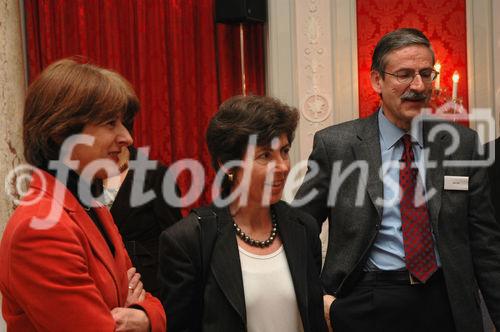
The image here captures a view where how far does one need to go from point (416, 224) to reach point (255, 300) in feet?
2.91

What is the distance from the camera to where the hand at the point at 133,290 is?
173 cm

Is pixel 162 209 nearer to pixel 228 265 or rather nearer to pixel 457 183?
pixel 228 265

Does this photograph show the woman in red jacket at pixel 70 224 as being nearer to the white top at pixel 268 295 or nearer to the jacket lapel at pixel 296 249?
the white top at pixel 268 295

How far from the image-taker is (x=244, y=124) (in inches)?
79.8

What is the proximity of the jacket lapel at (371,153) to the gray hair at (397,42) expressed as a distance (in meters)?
0.24

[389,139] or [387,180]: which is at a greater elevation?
[389,139]

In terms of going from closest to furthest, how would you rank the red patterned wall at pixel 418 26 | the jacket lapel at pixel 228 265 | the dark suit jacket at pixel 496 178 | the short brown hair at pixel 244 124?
the jacket lapel at pixel 228 265 < the short brown hair at pixel 244 124 < the dark suit jacket at pixel 496 178 < the red patterned wall at pixel 418 26

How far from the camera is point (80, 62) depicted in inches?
66.1

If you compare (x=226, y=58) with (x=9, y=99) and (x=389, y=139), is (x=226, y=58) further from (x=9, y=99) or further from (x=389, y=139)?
(x=389, y=139)

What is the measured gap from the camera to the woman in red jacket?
1400 mm

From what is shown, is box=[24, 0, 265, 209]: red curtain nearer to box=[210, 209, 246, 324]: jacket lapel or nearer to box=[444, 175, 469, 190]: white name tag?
box=[444, 175, 469, 190]: white name tag

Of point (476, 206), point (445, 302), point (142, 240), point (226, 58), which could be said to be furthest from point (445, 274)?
point (226, 58)

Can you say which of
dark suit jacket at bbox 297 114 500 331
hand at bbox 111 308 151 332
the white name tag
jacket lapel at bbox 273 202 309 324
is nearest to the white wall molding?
dark suit jacket at bbox 297 114 500 331

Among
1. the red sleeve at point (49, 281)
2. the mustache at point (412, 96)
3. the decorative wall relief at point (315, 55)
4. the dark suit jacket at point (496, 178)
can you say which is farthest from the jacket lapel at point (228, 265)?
the decorative wall relief at point (315, 55)
